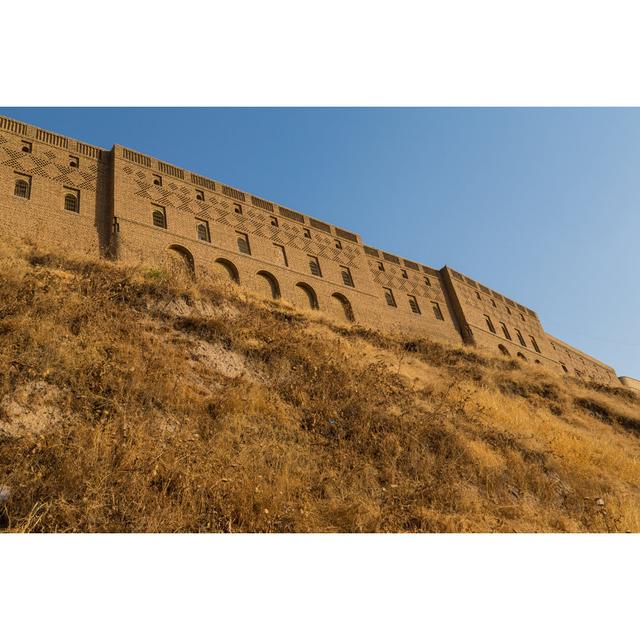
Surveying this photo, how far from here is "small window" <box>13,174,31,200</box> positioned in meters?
16.6

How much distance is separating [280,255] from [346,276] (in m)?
4.08

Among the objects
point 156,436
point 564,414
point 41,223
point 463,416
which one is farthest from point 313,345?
point 41,223

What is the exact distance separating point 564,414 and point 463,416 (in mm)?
5523

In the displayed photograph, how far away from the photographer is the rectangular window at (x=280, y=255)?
22719 millimetres

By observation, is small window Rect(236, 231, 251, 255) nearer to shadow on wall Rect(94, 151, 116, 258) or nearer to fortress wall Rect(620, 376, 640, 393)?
shadow on wall Rect(94, 151, 116, 258)

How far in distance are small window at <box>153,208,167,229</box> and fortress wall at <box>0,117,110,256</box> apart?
1.76m

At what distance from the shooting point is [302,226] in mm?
25203

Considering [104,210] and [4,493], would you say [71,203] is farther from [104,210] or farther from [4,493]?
[4,493]

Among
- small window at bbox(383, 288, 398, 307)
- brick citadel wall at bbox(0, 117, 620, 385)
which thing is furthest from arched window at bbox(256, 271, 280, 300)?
small window at bbox(383, 288, 398, 307)

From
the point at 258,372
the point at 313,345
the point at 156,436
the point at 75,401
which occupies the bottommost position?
the point at 156,436

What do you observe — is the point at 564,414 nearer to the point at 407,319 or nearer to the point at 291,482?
the point at 291,482

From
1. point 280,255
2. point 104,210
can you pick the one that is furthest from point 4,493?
point 280,255

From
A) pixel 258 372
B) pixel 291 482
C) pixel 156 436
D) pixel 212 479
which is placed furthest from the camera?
pixel 258 372

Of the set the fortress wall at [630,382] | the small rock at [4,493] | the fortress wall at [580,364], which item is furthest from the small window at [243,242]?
the fortress wall at [630,382]
